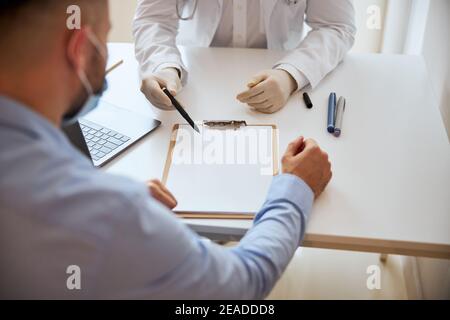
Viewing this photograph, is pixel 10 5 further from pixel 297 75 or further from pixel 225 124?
pixel 297 75

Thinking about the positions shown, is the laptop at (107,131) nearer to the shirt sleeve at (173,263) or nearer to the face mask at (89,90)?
the face mask at (89,90)

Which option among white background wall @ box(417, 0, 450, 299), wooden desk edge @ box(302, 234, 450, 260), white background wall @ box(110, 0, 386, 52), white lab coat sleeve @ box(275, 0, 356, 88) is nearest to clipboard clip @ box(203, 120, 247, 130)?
white lab coat sleeve @ box(275, 0, 356, 88)

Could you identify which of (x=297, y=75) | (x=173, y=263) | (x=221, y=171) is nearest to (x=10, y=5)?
(x=173, y=263)

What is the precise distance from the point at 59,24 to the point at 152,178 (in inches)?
15.7

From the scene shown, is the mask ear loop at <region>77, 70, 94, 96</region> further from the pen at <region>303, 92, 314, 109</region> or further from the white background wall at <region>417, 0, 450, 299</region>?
the white background wall at <region>417, 0, 450, 299</region>

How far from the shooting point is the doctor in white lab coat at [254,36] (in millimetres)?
1101

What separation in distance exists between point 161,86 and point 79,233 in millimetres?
654

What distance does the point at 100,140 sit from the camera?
3.30 ft

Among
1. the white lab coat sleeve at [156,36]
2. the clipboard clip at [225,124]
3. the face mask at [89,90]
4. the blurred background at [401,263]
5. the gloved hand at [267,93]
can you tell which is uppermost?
the face mask at [89,90]

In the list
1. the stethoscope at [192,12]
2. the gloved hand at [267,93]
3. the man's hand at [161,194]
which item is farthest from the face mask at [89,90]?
the stethoscope at [192,12]

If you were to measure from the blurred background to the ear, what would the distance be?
96cm

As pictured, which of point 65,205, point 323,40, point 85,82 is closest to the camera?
point 65,205

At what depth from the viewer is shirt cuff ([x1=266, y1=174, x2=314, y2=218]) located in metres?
0.79

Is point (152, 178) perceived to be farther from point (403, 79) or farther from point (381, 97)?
point (403, 79)
